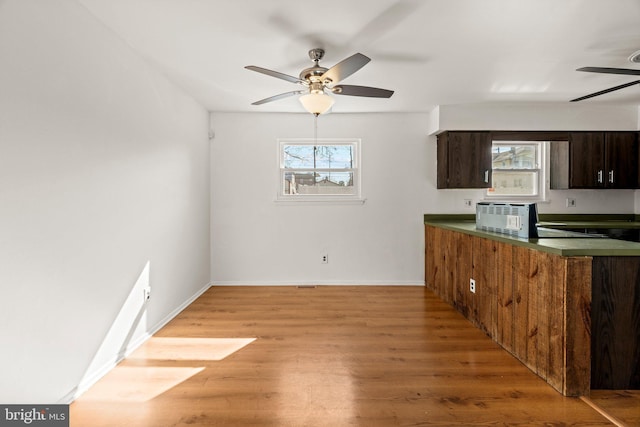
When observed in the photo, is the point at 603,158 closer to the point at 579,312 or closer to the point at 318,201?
the point at 579,312

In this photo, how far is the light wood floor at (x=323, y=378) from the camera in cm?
172

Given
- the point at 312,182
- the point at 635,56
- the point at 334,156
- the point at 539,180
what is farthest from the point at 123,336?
the point at 539,180

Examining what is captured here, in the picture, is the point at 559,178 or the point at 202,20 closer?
the point at 202,20

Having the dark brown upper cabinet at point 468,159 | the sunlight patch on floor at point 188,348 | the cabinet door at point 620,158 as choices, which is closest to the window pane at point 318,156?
the dark brown upper cabinet at point 468,159

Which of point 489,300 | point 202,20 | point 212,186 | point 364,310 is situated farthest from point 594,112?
point 212,186

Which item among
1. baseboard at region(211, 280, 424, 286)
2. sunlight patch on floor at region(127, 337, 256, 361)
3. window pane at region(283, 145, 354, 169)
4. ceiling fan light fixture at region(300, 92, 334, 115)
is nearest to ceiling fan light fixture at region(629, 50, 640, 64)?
ceiling fan light fixture at region(300, 92, 334, 115)

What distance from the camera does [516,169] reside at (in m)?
4.35

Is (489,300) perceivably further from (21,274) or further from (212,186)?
(212,186)

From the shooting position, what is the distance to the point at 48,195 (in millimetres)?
1667

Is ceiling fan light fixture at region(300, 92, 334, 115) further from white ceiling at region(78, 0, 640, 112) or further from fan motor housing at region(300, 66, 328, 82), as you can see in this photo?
white ceiling at region(78, 0, 640, 112)

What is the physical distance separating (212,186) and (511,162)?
4066 mm

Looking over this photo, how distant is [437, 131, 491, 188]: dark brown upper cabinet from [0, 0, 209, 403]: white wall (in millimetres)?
3283

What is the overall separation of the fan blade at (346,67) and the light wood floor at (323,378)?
6.62 feet

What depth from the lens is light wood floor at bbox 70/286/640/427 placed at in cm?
172
